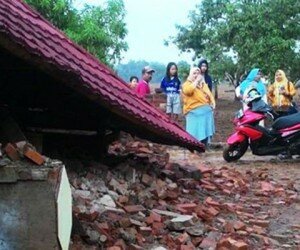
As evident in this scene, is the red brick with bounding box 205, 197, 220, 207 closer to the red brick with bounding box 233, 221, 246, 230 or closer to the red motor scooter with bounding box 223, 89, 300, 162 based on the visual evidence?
the red brick with bounding box 233, 221, 246, 230

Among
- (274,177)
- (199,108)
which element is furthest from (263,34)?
(274,177)

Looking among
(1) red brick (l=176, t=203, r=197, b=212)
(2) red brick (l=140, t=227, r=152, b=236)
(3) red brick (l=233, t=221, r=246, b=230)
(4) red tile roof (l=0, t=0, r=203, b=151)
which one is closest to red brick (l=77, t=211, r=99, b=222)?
(2) red brick (l=140, t=227, r=152, b=236)

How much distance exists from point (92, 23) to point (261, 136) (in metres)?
6.24

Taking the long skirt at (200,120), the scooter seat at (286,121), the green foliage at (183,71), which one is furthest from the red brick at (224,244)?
the green foliage at (183,71)

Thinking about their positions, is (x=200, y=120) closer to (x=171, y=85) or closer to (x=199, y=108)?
(x=199, y=108)

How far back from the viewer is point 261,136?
912 cm

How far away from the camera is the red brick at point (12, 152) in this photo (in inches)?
139

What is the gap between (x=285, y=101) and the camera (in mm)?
11195

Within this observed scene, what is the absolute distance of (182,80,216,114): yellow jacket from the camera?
9.66m

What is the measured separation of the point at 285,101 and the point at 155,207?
653 centimetres

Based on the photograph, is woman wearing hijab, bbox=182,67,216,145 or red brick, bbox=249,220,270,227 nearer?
red brick, bbox=249,220,270,227

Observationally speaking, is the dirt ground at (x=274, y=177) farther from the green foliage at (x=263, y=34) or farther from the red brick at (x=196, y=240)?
the green foliage at (x=263, y=34)

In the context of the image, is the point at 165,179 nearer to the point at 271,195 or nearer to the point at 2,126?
the point at 271,195

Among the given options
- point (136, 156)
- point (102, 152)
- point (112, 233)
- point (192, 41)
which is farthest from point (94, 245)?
point (192, 41)
